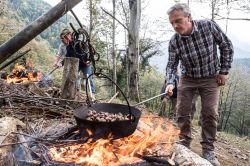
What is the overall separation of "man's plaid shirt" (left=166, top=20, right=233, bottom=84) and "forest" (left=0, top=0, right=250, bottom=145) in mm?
1343

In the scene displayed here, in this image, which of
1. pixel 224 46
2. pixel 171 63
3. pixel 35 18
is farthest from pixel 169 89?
pixel 35 18

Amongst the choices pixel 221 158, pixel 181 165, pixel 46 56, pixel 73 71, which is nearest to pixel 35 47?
pixel 46 56

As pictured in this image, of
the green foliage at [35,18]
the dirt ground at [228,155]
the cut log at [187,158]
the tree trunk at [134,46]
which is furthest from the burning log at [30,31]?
the green foliage at [35,18]

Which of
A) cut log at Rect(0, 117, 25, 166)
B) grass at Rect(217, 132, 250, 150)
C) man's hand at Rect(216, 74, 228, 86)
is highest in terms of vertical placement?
man's hand at Rect(216, 74, 228, 86)

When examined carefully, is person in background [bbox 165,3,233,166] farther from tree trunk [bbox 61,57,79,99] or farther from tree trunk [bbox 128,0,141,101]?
tree trunk [bbox 128,0,141,101]

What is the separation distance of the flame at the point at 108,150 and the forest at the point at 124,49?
92 cm

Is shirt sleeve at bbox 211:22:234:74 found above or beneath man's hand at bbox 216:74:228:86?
above

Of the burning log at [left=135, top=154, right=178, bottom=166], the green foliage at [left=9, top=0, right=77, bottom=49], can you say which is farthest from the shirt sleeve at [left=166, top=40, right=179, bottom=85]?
the green foliage at [left=9, top=0, right=77, bottom=49]

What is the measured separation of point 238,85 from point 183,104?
51.1 m

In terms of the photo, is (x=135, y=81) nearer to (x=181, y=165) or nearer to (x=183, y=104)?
(x=183, y=104)

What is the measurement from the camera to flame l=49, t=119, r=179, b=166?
3142mm

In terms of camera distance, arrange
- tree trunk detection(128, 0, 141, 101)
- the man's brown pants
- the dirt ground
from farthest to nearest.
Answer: tree trunk detection(128, 0, 141, 101), the dirt ground, the man's brown pants

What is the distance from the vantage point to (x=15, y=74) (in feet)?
33.0

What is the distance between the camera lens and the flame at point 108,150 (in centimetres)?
314
